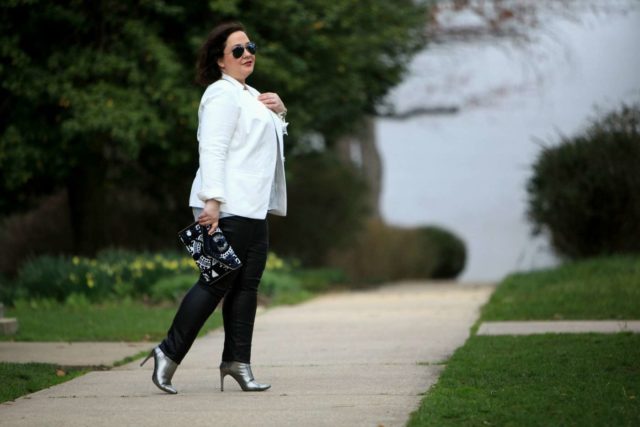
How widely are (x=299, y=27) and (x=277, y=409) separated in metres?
11.8

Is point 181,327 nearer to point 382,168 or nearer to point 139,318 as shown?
point 139,318

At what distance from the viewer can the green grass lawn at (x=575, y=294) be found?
1101 centimetres

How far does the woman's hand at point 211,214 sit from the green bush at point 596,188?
10.6 metres

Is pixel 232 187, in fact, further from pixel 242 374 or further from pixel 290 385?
pixel 290 385

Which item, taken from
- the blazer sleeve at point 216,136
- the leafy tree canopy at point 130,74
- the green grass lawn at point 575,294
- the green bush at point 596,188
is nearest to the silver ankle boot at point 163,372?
the blazer sleeve at point 216,136

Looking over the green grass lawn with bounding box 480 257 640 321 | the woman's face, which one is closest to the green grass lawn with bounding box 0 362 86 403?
Answer: the woman's face

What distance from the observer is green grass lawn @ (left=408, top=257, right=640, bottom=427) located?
217 inches

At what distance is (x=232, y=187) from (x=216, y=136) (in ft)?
0.94

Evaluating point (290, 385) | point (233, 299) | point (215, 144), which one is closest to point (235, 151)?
point (215, 144)

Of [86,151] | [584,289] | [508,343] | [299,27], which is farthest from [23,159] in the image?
[508,343]

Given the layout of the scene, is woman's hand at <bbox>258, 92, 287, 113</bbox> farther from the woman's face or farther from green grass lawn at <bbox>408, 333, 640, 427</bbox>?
green grass lawn at <bbox>408, 333, 640, 427</bbox>

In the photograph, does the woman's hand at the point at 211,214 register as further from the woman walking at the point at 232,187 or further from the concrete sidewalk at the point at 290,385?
the concrete sidewalk at the point at 290,385

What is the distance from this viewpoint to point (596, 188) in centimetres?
1631

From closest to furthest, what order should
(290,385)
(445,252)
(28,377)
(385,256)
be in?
(290,385) < (28,377) < (385,256) < (445,252)
